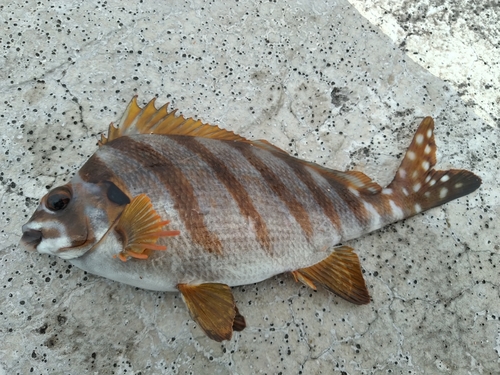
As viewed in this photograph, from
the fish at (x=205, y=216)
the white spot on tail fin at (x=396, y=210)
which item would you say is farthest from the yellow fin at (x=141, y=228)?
the white spot on tail fin at (x=396, y=210)

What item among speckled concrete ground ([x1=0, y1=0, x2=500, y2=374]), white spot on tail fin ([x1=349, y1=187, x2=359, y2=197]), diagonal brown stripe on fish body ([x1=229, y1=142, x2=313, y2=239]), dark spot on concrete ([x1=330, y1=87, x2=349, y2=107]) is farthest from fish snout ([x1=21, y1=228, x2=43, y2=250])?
dark spot on concrete ([x1=330, y1=87, x2=349, y2=107])

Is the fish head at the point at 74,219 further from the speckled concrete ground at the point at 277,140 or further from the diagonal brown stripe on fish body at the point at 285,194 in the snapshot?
the diagonal brown stripe on fish body at the point at 285,194

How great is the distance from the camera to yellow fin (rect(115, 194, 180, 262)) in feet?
4.61

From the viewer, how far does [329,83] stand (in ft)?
7.43

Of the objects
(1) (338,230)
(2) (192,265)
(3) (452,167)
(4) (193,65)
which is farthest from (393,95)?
(2) (192,265)

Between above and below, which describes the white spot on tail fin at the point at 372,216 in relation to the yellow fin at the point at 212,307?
above

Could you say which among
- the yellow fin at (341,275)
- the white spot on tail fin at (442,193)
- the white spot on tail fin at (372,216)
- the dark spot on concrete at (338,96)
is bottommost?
the yellow fin at (341,275)

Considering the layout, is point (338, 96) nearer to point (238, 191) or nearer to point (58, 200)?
point (238, 191)

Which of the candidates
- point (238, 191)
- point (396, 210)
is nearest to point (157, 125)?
point (238, 191)

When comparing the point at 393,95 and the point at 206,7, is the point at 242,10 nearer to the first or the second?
the point at 206,7

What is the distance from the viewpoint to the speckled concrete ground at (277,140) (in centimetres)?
167

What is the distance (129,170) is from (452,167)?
1538 millimetres

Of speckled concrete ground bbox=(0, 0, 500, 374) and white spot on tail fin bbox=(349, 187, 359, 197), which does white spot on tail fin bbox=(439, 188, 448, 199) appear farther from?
white spot on tail fin bbox=(349, 187, 359, 197)

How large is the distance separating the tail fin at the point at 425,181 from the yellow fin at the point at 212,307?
887 mm
